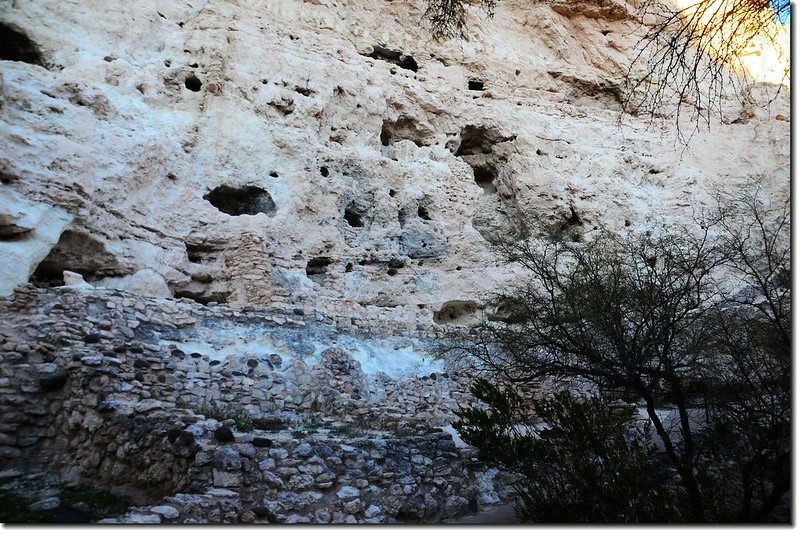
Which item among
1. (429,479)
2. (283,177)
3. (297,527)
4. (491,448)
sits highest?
(283,177)

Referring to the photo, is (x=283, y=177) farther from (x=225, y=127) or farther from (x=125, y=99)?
(x=125, y=99)

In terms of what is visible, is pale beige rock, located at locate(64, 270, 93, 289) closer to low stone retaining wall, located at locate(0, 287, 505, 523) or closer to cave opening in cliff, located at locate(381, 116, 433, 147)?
low stone retaining wall, located at locate(0, 287, 505, 523)

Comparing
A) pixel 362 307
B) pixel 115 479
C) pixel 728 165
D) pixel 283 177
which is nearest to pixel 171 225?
pixel 283 177

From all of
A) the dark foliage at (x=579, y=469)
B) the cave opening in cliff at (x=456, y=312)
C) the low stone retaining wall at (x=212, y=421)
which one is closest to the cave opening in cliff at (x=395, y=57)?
the cave opening in cliff at (x=456, y=312)

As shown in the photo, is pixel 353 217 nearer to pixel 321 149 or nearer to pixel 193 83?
pixel 321 149

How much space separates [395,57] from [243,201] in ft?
17.6

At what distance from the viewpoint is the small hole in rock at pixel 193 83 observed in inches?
416

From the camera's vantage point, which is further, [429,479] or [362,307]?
[362,307]

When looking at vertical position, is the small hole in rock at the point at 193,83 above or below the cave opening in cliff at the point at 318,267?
above

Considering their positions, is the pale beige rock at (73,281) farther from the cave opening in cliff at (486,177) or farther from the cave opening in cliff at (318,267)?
the cave opening in cliff at (486,177)

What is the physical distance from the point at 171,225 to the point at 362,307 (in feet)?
10.1

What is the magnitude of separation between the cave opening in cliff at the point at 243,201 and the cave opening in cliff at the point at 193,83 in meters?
2.05

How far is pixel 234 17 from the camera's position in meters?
11.6

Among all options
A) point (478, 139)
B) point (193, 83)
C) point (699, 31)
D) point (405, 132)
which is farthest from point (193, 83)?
point (699, 31)
